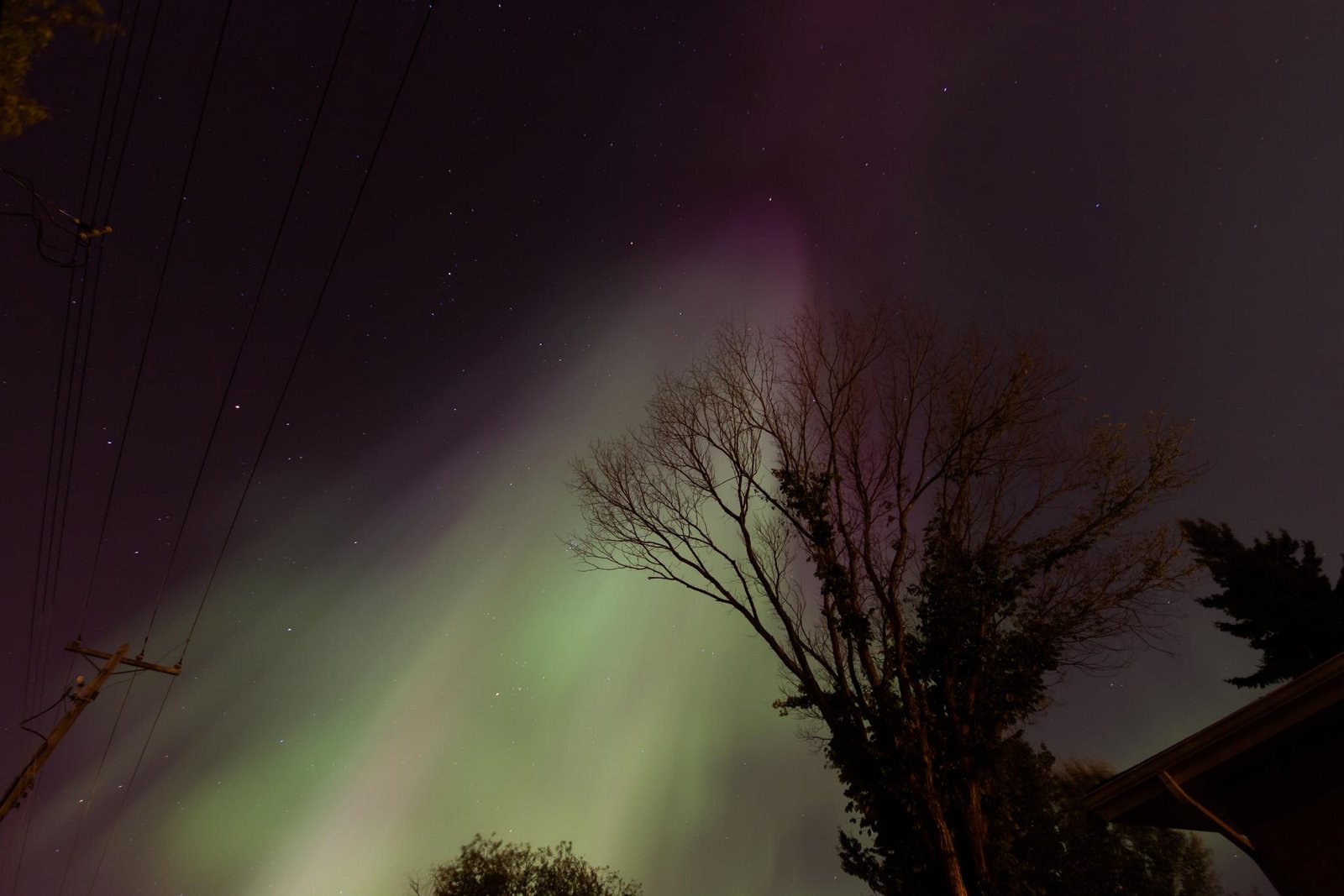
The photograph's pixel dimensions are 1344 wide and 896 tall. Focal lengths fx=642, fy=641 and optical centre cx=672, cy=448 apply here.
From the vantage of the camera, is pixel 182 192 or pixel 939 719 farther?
pixel 939 719

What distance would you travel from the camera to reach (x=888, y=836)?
867 centimetres

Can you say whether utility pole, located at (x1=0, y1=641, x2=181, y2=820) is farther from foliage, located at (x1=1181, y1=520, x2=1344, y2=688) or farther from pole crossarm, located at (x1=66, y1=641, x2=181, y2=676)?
foliage, located at (x1=1181, y1=520, x2=1344, y2=688)

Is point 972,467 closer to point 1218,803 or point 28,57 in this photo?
point 1218,803

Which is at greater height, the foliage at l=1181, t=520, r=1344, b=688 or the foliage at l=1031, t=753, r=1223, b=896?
the foliage at l=1181, t=520, r=1344, b=688

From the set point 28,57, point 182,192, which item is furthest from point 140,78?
point 28,57

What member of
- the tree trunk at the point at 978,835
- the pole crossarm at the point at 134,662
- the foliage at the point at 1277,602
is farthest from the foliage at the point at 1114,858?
the pole crossarm at the point at 134,662

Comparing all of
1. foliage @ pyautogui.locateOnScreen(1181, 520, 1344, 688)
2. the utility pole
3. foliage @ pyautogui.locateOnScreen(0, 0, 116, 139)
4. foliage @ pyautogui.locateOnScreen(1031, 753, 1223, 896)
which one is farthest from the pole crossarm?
foliage @ pyautogui.locateOnScreen(1181, 520, 1344, 688)

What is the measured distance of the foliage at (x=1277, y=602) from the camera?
22969 millimetres

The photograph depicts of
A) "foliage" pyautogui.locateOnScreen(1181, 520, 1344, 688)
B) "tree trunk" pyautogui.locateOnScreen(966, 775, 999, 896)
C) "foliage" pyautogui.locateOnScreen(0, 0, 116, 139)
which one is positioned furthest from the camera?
"foliage" pyautogui.locateOnScreen(1181, 520, 1344, 688)

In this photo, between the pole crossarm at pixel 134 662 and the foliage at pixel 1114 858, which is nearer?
the pole crossarm at pixel 134 662

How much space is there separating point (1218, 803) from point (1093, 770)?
1458 inches

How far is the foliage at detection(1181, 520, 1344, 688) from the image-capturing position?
23.0 meters

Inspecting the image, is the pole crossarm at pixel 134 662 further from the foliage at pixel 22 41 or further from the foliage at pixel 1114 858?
the foliage at pixel 1114 858

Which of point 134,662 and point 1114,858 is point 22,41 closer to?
point 134,662
